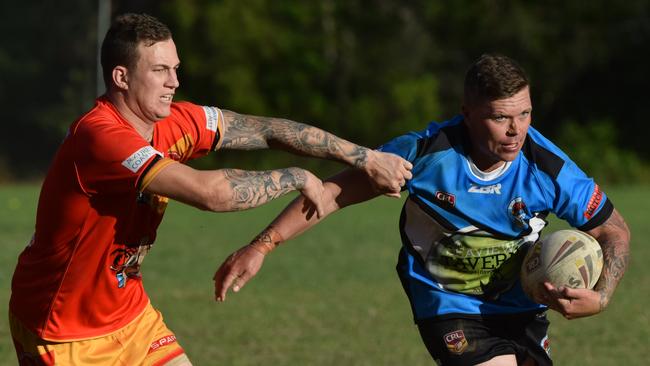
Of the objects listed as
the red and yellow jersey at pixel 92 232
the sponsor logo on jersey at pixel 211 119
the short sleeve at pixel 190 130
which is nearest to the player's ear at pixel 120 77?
the red and yellow jersey at pixel 92 232

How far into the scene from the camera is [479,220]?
541 centimetres

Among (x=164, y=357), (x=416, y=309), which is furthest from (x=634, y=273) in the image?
(x=164, y=357)

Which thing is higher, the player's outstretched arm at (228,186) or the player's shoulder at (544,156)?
the player's shoulder at (544,156)

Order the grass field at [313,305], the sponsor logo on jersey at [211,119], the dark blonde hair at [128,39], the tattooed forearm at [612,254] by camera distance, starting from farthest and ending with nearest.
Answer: the grass field at [313,305], the sponsor logo on jersey at [211,119], the tattooed forearm at [612,254], the dark blonde hair at [128,39]

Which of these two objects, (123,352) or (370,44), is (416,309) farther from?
(370,44)

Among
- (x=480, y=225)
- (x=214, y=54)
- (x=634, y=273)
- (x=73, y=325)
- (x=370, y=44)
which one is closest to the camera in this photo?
(x=73, y=325)

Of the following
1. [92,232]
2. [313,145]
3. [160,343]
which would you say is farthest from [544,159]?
[92,232]

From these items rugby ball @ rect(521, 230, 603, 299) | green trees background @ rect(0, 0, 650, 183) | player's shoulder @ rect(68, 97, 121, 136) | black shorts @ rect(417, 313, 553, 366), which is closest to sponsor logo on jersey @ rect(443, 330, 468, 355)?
black shorts @ rect(417, 313, 553, 366)

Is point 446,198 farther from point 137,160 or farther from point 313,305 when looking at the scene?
point 313,305

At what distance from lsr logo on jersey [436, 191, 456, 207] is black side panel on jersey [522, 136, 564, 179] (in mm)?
417

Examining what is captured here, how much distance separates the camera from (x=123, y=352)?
521 centimetres

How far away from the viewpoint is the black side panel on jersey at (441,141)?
5.45 metres

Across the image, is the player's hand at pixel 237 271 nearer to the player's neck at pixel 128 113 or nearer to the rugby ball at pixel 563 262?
the player's neck at pixel 128 113

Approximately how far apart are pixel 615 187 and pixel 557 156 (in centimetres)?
2528
